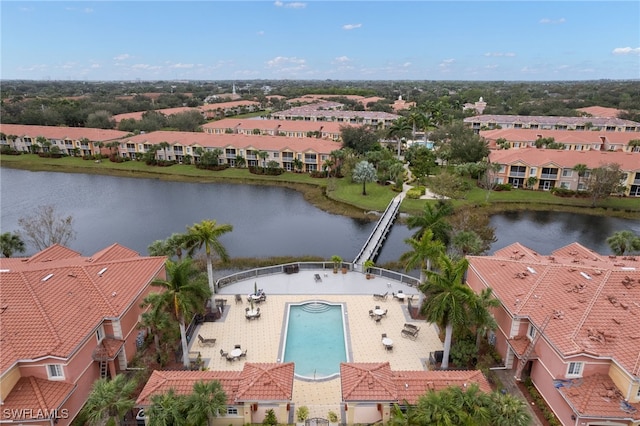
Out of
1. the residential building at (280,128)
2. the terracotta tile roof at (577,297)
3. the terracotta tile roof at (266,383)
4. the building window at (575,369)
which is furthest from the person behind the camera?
the residential building at (280,128)

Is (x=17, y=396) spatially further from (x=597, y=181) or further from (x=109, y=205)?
(x=597, y=181)

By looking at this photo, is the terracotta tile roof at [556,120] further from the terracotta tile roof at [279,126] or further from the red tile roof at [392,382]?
the red tile roof at [392,382]

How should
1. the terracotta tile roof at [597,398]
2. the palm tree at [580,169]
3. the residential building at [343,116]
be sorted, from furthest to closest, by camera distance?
the residential building at [343,116] < the palm tree at [580,169] < the terracotta tile roof at [597,398]

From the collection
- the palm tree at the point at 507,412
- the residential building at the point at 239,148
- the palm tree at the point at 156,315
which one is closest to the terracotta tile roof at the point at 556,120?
the residential building at the point at 239,148

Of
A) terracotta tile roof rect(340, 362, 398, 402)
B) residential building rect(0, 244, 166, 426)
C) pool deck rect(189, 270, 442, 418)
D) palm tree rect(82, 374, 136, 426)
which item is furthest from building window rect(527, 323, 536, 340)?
residential building rect(0, 244, 166, 426)

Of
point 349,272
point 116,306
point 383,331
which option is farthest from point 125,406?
point 349,272

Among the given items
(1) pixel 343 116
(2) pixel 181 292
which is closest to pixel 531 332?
(2) pixel 181 292
